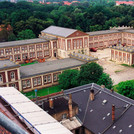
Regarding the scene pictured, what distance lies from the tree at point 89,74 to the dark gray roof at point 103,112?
549 cm

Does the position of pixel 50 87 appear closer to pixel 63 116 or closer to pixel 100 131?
pixel 63 116

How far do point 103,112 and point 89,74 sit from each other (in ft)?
34.5

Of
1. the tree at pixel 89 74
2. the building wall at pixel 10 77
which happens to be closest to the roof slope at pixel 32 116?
the tree at pixel 89 74

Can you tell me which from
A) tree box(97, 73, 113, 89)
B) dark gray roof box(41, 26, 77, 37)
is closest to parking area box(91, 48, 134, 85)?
tree box(97, 73, 113, 89)

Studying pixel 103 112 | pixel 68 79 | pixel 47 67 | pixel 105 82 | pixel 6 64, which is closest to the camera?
pixel 103 112

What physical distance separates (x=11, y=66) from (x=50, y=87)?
824 centimetres

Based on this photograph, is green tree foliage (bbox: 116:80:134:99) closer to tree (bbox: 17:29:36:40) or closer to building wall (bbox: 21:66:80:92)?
building wall (bbox: 21:66:80:92)

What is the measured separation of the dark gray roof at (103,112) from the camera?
68.3 feet

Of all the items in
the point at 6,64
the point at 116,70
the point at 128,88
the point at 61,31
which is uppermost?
the point at 61,31

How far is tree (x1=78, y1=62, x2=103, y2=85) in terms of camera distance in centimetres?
3266

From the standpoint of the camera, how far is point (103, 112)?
75.3ft

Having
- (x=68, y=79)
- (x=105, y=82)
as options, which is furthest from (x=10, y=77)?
(x=105, y=82)

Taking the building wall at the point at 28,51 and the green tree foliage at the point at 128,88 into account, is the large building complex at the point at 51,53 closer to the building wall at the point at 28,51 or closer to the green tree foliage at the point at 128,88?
the building wall at the point at 28,51

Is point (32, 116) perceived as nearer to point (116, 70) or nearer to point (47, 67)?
point (47, 67)
